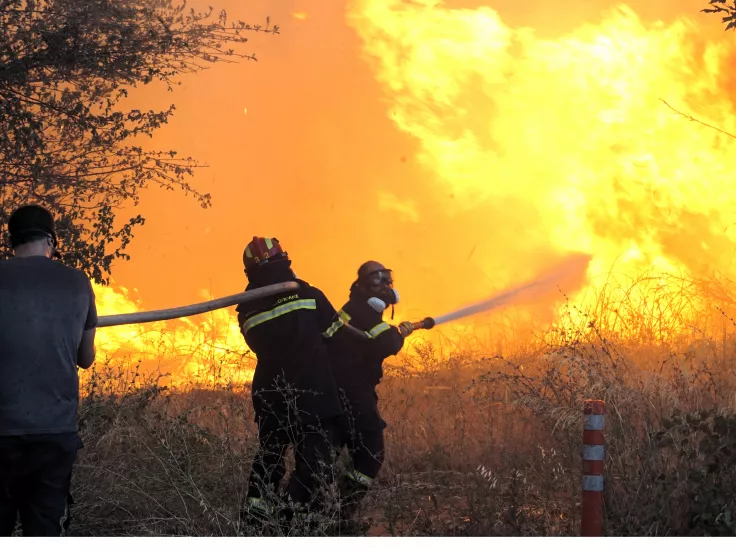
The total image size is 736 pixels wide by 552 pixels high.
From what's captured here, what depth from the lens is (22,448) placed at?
Result: 4.34 metres

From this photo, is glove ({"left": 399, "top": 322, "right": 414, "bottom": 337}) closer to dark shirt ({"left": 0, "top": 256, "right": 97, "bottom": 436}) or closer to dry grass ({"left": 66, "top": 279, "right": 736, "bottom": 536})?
dry grass ({"left": 66, "top": 279, "right": 736, "bottom": 536})

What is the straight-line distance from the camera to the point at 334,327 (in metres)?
6.22

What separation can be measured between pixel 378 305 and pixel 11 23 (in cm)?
379

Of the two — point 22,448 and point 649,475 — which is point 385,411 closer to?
point 649,475

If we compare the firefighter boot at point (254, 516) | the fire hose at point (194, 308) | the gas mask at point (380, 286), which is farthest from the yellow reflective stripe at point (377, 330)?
the firefighter boot at point (254, 516)

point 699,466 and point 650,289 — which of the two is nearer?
point 699,466

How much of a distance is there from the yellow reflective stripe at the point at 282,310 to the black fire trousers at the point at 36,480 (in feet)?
5.87

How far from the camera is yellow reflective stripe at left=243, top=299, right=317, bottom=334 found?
19.9 feet

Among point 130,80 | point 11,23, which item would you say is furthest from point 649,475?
point 11,23

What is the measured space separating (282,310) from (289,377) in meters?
0.42

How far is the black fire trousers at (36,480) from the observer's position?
171 inches

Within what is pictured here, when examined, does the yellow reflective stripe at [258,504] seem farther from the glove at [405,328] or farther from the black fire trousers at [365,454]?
the glove at [405,328]
